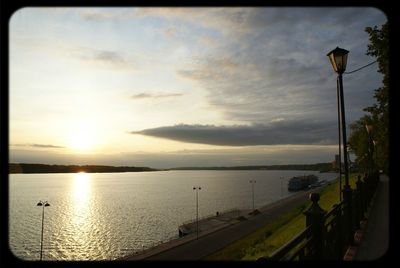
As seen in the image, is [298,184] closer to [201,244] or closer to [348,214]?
[201,244]

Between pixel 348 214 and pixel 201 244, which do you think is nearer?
pixel 348 214

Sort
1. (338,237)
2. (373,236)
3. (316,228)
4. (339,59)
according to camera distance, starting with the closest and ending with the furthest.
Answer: (316,228), (338,237), (339,59), (373,236)

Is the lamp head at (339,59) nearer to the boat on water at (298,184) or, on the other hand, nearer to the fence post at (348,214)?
the fence post at (348,214)

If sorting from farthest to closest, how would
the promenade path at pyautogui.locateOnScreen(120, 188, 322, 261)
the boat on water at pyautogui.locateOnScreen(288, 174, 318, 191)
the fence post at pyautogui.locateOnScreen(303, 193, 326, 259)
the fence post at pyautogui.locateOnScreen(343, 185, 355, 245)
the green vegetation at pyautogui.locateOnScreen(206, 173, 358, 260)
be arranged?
1. the boat on water at pyautogui.locateOnScreen(288, 174, 318, 191)
2. the promenade path at pyautogui.locateOnScreen(120, 188, 322, 261)
3. the green vegetation at pyautogui.locateOnScreen(206, 173, 358, 260)
4. the fence post at pyautogui.locateOnScreen(343, 185, 355, 245)
5. the fence post at pyautogui.locateOnScreen(303, 193, 326, 259)

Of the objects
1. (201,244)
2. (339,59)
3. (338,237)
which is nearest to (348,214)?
(338,237)

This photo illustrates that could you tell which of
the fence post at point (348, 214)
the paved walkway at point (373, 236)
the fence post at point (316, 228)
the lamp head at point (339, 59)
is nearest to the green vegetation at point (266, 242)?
the paved walkway at point (373, 236)

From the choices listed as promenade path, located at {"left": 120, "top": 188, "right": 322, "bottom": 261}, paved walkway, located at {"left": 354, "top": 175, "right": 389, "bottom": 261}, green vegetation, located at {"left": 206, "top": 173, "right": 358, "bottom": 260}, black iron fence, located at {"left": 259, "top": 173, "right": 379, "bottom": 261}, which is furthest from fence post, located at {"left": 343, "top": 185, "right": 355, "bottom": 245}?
promenade path, located at {"left": 120, "top": 188, "right": 322, "bottom": 261}

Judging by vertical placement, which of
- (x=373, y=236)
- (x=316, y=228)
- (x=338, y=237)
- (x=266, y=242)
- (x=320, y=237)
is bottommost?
(x=266, y=242)

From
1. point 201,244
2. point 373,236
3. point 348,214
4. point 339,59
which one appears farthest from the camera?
point 201,244

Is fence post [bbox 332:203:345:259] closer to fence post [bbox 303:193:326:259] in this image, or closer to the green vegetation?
fence post [bbox 303:193:326:259]

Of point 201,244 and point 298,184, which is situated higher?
point 298,184

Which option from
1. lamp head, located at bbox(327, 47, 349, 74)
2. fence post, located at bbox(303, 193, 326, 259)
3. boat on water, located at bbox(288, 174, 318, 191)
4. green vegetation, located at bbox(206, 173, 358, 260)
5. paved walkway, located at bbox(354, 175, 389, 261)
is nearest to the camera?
fence post, located at bbox(303, 193, 326, 259)
